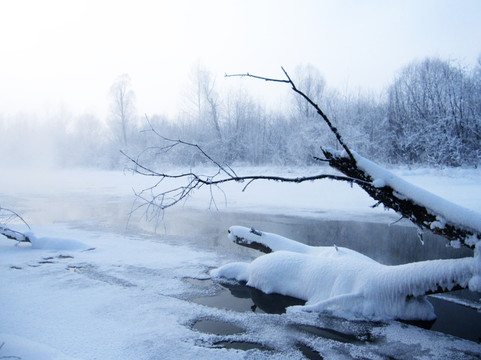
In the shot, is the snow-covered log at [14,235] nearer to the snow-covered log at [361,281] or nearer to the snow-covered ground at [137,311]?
the snow-covered ground at [137,311]

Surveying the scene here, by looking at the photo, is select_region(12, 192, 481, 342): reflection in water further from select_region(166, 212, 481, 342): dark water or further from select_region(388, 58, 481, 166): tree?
select_region(388, 58, 481, 166): tree

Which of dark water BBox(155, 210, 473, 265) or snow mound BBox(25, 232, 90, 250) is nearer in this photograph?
snow mound BBox(25, 232, 90, 250)

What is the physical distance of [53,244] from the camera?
27.8 feet

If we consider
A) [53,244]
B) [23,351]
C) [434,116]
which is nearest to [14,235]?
[53,244]

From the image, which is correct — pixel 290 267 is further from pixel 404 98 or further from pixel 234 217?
pixel 404 98

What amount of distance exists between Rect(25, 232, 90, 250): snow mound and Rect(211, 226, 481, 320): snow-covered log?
447 cm

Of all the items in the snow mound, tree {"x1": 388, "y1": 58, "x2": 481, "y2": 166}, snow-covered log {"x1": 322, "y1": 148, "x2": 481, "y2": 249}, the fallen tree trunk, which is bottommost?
the snow mound

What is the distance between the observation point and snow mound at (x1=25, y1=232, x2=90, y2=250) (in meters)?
8.44

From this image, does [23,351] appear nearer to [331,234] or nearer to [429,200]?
[429,200]

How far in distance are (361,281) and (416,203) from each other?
2.35 meters

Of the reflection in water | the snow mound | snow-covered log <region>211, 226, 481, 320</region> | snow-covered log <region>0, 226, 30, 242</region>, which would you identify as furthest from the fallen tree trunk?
snow-covered log <region>0, 226, 30, 242</region>

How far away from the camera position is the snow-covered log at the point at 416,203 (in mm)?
2738

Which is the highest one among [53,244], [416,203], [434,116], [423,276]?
[434,116]

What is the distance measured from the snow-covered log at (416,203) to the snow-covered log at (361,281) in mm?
599
